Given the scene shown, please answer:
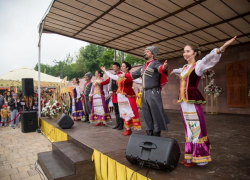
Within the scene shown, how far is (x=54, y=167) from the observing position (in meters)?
3.12

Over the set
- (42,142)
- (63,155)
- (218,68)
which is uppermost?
(218,68)

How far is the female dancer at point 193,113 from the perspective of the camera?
7.02 feet

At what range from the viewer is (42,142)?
18.9 feet

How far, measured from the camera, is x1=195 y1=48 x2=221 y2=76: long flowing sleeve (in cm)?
198

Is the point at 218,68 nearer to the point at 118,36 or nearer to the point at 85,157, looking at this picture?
the point at 118,36

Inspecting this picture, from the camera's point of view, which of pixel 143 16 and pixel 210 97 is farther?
Answer: pixel 210 97

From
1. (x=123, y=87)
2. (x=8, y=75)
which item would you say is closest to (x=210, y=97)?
(x=123, y=87)

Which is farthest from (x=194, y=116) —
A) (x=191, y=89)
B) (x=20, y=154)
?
(x=20, y=154)

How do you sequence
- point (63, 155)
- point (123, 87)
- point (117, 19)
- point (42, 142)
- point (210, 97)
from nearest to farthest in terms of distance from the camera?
point (63, 155), point (123, 87), point (42, 142), point (117, 19), point (210, 97)

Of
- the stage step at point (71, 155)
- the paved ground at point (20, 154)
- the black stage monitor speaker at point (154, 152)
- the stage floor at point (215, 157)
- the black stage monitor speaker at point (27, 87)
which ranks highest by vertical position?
the black stage monitor speaker at point (27, 87)

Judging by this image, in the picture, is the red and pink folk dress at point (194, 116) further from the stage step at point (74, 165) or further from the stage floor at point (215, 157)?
the stage step at point (74, 165)

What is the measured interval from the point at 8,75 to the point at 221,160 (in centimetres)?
1060

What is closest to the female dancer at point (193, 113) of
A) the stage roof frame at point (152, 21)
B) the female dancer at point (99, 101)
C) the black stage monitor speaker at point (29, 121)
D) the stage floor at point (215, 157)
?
the stage floor at point (215, 157)

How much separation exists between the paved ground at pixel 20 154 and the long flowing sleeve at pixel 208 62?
301 centimetres
